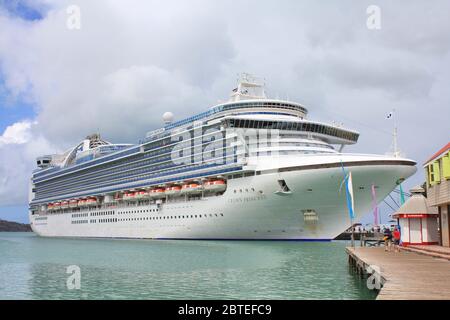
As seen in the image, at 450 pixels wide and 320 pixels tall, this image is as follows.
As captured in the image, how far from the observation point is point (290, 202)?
35875mm

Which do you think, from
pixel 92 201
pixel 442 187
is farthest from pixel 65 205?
pixel 442 187

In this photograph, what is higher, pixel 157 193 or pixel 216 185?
pixel 216 185

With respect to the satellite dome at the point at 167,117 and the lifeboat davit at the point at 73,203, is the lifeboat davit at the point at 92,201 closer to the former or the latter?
the lifeboat davit at the point at 73,203

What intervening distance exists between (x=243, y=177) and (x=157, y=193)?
12269 mm

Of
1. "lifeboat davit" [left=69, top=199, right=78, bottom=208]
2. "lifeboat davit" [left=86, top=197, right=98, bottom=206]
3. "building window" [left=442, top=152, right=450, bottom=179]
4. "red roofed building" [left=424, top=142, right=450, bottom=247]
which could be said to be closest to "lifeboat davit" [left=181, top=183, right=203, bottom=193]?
"red roofed building" [left=424, top=142, right=450, bottom=247]

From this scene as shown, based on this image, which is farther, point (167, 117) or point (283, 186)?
point (167, 117)

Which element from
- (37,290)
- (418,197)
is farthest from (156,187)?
(37,290)

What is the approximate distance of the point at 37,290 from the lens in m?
16.3

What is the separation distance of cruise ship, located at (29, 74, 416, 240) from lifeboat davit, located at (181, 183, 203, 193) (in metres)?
0.09

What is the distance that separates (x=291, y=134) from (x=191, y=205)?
1094 cm

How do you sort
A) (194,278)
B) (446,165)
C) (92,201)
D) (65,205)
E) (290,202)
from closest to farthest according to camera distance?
(194,278)
(446,165)
(290,202)
(92,201)
(65,205)

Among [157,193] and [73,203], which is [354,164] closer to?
[157,193]

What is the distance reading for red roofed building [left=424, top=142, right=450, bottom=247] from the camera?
69.5 ft

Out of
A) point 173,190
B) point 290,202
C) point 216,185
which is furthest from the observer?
point 173,190
